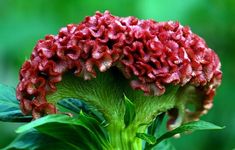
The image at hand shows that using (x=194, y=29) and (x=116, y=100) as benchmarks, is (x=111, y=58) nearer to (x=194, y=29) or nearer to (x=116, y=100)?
(x=116, y=100)

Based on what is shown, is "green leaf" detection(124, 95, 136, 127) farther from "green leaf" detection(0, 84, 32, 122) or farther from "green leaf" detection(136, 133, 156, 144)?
"green leaf" detection(0, 84, 32, 122)

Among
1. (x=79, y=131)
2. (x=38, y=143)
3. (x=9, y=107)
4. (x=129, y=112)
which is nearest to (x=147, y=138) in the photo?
Answer: (x=129, y=112)

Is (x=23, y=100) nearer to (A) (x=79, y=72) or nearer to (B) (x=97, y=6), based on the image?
(A) (x=79, y=72)

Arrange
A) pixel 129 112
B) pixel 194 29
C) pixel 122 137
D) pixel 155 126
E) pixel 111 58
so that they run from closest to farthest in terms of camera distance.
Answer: pixel 111 58, pixel 129 112, pixel 122 137, pixel 155 126, pixel 194 29

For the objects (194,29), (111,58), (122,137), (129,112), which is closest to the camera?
(111,58)

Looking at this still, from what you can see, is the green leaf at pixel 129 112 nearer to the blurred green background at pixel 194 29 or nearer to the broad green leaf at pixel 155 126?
the broad green leaf at pixel 155 126

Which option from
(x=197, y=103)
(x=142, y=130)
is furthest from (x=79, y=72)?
(x=197, y=103)

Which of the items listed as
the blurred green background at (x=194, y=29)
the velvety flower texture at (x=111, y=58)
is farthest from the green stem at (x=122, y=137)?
the blurred green background at (x=194, y=29)

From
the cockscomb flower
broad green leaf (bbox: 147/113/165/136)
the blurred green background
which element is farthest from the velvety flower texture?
the blurred green background
